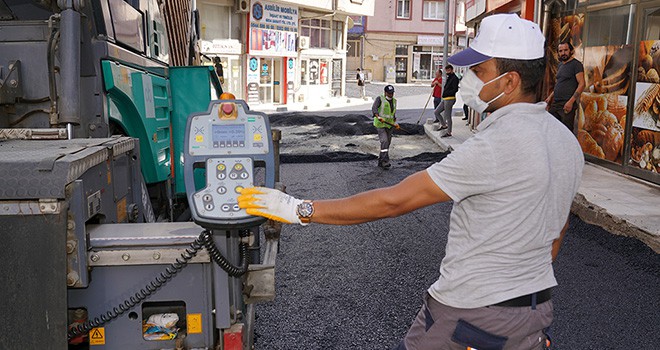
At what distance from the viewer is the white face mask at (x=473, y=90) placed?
254 cm

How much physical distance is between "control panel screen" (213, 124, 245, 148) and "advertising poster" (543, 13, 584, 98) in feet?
32.2

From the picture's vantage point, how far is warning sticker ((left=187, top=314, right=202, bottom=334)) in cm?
Result: 304

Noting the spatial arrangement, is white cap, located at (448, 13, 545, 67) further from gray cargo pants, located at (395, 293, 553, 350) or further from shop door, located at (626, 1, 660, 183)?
shop door, located at (626, 1, 660, 183)

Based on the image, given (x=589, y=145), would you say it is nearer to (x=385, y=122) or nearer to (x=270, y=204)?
(x=385, y=122)

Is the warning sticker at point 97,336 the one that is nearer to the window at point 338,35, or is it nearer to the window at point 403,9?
the window at point 338,35

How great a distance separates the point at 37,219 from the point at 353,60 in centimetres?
5757

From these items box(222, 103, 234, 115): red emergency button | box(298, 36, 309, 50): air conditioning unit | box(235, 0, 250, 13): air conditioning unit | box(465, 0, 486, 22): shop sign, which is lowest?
box(222, 103, 234, 115): red emergency button

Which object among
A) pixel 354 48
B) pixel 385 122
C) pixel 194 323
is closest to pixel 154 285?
pixel 194 323

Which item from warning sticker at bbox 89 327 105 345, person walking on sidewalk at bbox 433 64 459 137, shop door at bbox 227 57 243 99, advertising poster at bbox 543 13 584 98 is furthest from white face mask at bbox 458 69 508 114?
shop door at bbox 227 57 243 99

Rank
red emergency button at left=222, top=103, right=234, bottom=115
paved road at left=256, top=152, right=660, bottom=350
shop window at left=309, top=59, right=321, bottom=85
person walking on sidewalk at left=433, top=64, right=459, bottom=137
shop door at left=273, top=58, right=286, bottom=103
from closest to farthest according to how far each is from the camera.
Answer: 1. red emergency button at left=222, top=103, right=234, bottom=115
2. paved road at left=256, top=152, right=660, bottom=350
3. person walking on sidewalk at left=433, top=64, right=459, bottom=137
4. shop door at left=273, top=58, right=286, bottom=103
5. shop window at left=309, top=59, right=321, bottom=85

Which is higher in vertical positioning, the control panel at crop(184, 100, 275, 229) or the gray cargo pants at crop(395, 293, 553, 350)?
the control panel at crop(184, 100, 275, 229)

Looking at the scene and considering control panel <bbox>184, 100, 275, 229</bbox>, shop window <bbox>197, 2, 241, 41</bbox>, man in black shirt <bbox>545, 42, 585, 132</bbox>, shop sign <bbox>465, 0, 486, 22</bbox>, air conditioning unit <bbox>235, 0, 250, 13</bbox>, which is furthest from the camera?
air conditioning unit <bbox>235, 0, 250, 13</bbox>

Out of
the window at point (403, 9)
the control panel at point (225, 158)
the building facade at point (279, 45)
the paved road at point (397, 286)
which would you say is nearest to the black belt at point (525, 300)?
the control panel at point (225, 158)

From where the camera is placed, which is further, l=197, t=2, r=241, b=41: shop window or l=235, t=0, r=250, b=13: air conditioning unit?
l=235, t=0, r=250, b=13: air conditioning unit
